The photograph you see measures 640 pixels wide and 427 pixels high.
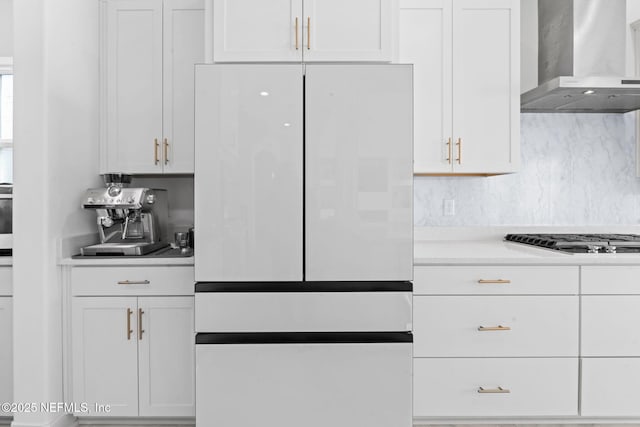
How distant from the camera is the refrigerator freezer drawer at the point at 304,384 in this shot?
210 cm

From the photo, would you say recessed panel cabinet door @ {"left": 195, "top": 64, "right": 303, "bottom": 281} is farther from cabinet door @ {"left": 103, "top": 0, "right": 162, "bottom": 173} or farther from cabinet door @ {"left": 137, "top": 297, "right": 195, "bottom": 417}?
cabinet door @ {"left": 103, "top": 0, "right": 162, "bottom": 173}

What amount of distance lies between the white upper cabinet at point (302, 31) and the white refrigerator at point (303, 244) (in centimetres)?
28

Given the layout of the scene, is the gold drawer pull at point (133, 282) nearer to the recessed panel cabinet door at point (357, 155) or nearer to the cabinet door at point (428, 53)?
the recessed panel cabinet door at point (357, 155)

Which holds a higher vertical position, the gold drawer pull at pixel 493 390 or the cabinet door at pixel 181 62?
the cabinet door at pixel 181 62

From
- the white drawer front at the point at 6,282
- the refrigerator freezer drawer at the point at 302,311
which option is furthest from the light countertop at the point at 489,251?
the white drawer front at the point at 6,282

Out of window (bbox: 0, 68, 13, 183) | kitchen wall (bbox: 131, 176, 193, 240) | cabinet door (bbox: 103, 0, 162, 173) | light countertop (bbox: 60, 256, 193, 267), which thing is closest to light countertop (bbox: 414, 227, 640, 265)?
light countertop (bbox: 60, 256, 193, 267)

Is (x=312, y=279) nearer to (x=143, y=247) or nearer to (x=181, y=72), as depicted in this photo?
(x=143, y=247)

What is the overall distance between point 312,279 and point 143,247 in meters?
0.91

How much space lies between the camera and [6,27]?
2.79 meters

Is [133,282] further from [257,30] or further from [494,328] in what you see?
[494,328]

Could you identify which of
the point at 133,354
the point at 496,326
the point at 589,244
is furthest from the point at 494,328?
the point at 133,354

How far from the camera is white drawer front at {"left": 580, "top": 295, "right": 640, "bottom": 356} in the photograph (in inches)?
88.0

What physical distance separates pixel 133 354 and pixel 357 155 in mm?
1424

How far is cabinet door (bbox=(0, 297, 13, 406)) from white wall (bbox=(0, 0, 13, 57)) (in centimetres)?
148
